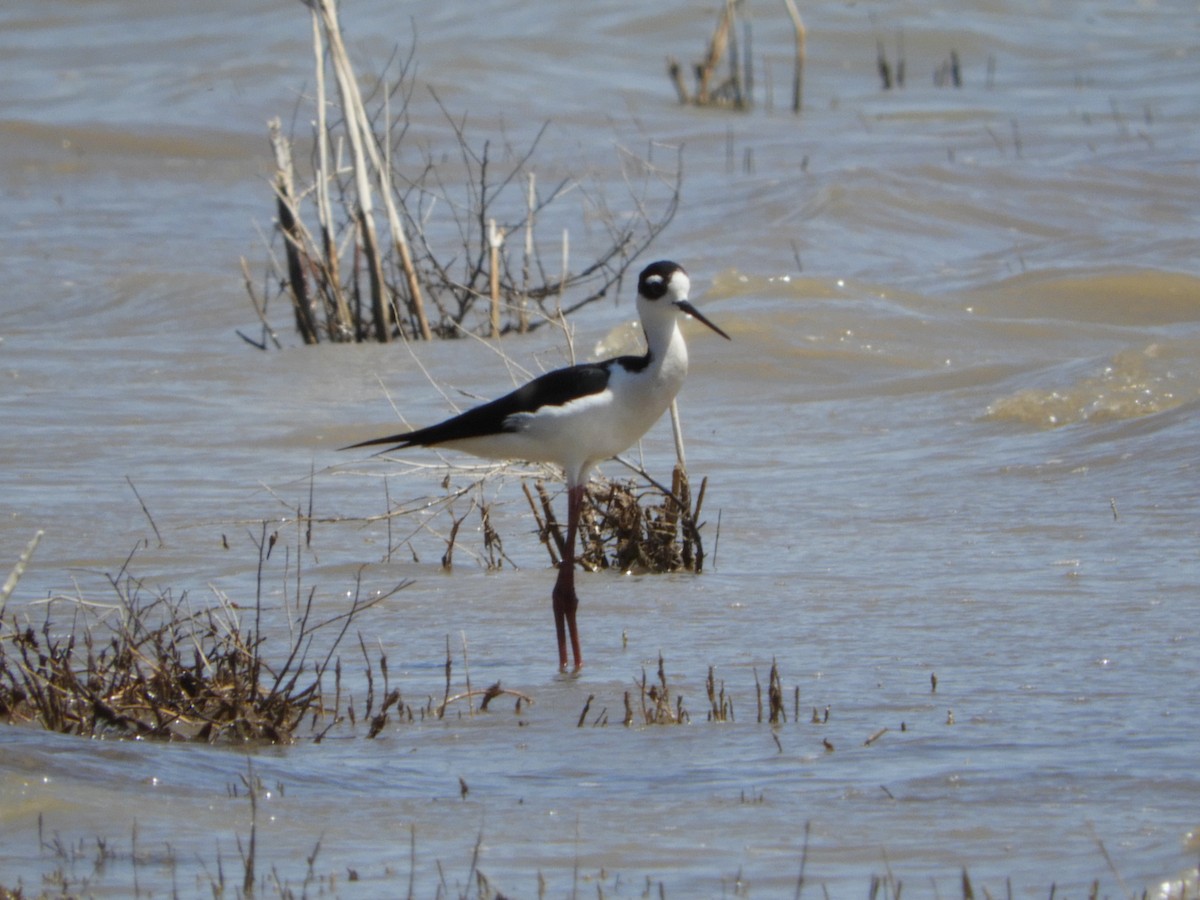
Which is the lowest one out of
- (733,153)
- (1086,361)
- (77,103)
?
(1086,361)

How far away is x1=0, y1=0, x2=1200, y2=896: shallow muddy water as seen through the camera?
358 centimetres

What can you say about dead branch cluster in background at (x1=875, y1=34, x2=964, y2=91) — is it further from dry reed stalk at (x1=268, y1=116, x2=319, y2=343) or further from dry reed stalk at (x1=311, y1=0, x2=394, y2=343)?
dry reed stalk at (x1=311, y1=0, x2=394, y2=343)

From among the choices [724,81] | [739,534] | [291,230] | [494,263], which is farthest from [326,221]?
[724,81]

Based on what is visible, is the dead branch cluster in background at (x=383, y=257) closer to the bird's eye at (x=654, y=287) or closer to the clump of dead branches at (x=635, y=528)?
the clump of dead branches at (x=635, y=528)

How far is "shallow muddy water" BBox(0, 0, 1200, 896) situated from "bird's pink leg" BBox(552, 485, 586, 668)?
10cm

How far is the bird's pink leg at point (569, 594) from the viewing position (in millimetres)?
5102

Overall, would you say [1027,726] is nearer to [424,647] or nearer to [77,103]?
[424,647]

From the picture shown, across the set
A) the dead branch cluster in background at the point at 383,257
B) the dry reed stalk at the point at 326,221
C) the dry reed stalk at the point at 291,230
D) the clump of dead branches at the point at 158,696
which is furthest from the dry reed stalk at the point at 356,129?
the clump of dead branches at the point at 158,696

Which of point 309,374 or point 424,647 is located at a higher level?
point 309,374

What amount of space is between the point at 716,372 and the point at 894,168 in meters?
6.45

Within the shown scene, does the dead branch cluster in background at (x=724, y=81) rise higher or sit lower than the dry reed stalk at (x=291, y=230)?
higher

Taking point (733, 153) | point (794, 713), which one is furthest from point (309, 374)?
point (733, 153)

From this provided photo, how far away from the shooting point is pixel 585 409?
17.6 feet

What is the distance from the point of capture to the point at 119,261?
1387cm
